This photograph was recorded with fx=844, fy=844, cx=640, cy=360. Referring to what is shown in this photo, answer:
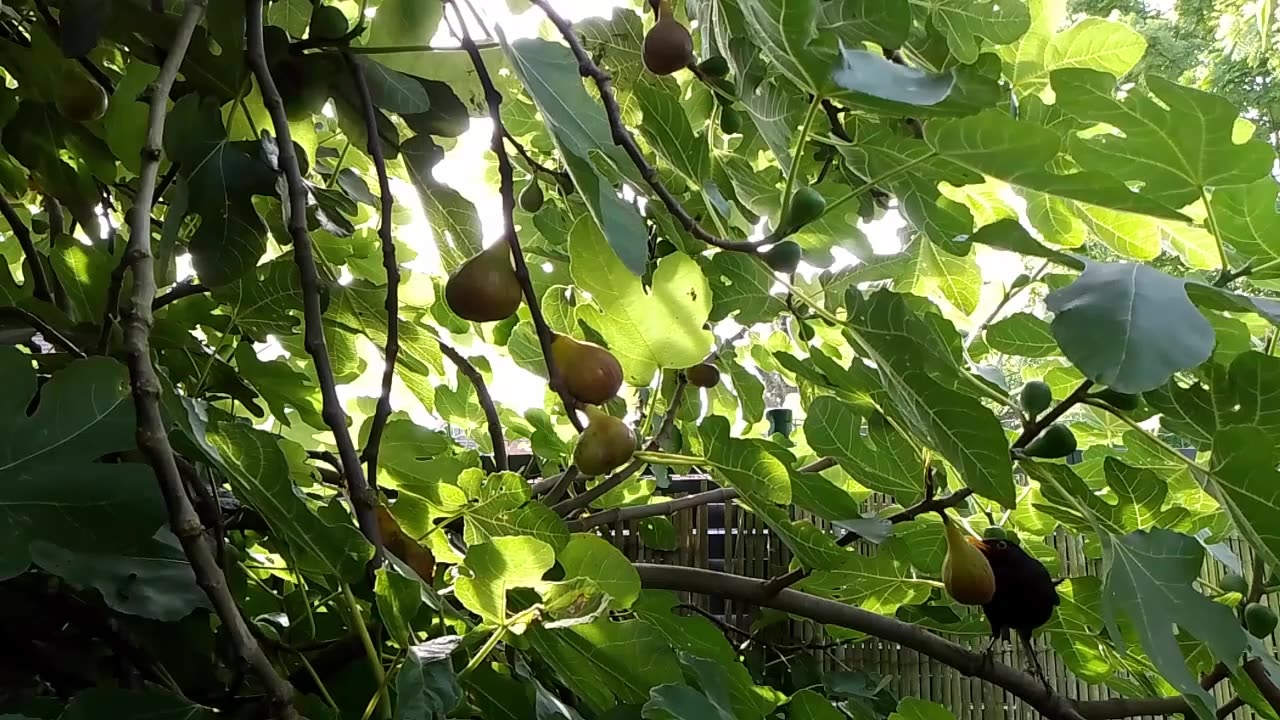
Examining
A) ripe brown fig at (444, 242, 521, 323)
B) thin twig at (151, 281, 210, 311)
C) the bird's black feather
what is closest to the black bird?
the bird's black feather

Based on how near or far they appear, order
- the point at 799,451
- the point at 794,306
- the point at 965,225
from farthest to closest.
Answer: the point at 799,451
the point at 794,306
the point at 965,225

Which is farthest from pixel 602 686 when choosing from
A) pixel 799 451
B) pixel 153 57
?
pixel 799 451

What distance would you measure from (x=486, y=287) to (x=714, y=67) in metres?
0.25

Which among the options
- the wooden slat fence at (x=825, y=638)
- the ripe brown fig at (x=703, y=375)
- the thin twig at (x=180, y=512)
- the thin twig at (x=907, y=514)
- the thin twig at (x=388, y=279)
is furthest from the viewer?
the wooden slat fence at (x=825, y=638)

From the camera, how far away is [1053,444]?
486 mm

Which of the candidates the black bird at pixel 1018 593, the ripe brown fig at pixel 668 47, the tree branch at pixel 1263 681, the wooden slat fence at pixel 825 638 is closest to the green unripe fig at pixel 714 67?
the ripe brown fig at pixel 668 47

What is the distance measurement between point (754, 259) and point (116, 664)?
1.38ft

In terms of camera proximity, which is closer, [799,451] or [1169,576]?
[1169,576]

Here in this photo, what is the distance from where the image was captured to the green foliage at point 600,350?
348mm

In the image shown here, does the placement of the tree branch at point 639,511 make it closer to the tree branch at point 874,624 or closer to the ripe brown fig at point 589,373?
the tree branch at point 874,624

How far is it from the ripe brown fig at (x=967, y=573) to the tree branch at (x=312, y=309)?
371 mm

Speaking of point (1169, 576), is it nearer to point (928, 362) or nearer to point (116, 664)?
point (928, 362)

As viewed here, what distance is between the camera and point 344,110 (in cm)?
57

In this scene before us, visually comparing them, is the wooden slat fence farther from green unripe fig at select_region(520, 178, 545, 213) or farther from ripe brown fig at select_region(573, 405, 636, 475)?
ripe brown fig at select_region(573, 405, 636, 475)
